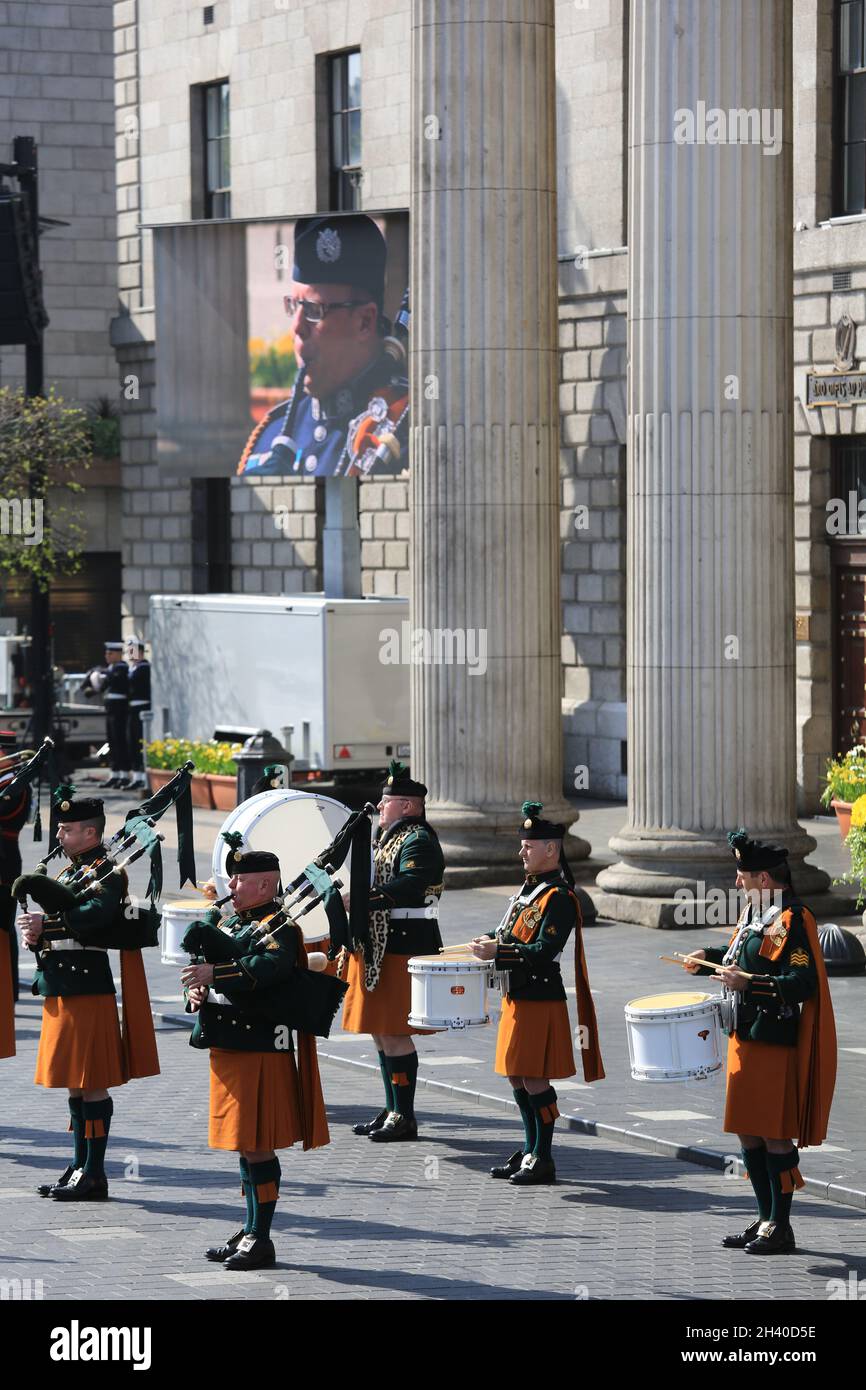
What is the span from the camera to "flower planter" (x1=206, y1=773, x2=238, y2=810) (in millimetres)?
27731

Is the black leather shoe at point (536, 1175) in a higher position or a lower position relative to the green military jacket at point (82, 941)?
lower

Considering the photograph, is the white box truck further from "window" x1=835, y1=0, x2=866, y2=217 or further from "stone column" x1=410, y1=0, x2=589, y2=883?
"window" x1=835, y1=0, x2=866, y2=217

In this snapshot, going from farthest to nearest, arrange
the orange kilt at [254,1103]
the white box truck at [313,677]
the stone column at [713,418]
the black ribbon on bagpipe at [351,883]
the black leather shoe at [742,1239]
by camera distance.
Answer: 1. the white box truck at [313,677]
2. the stone column at [713,418]
3. the black ribbon on bagpipe at [351,883]
4. the black leather shoe at [742,1239]
5. the orange kilt at [254,1103]

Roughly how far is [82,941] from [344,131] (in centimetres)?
2258

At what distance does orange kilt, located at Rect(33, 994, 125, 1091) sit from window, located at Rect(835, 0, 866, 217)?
1547 centimetres

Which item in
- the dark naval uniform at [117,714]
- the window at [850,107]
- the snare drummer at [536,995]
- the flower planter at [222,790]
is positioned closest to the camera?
the snare drummer at [536,995]

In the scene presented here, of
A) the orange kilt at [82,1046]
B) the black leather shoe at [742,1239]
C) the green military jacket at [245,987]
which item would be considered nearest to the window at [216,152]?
the orange kilt at [82,1046]

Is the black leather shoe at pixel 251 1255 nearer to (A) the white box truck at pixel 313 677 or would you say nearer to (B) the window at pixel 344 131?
(A) the white box truck at pixel 313 677

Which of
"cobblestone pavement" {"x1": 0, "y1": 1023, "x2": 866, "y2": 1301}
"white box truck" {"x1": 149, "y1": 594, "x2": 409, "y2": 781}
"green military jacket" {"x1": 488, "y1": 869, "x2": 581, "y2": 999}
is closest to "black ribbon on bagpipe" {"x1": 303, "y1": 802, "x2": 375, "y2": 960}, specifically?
"green military jacket" {"x1": 488, "y1": 869, "x2": 581, "y2": 999}

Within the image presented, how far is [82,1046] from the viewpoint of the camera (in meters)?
11.5

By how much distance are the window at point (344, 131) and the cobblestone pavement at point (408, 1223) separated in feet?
68.5

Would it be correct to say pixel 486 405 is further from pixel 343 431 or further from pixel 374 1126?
pixel 343 431

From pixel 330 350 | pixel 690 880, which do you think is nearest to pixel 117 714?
pixel 330 350

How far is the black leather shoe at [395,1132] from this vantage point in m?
12.6
